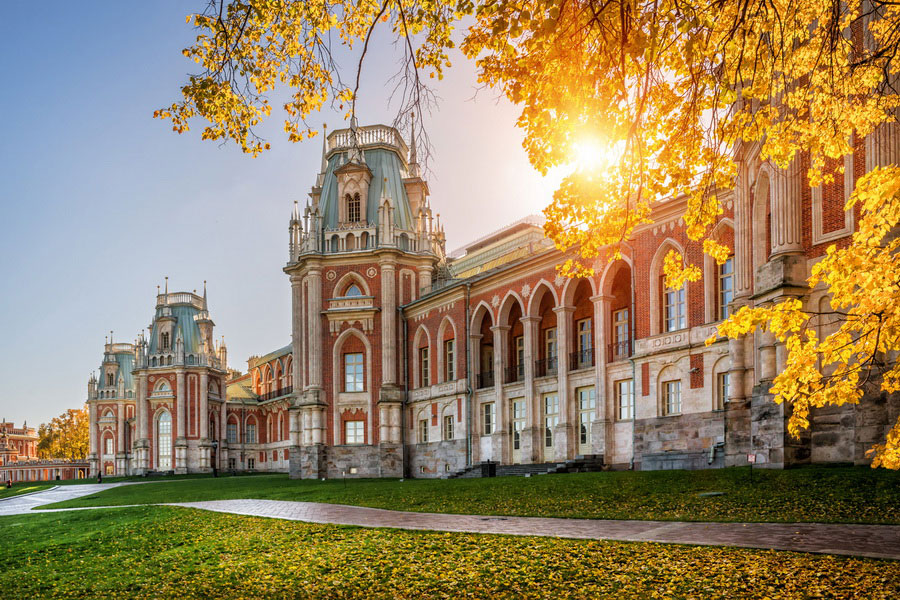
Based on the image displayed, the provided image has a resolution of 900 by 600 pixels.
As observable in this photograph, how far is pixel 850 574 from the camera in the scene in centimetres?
782

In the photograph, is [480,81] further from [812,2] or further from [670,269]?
[812,2]

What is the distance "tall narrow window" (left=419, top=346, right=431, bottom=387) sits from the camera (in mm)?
44062

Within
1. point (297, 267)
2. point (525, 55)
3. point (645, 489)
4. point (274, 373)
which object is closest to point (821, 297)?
point (645, 489)

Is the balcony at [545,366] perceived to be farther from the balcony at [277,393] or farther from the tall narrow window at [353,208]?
the balcony at [277,393]

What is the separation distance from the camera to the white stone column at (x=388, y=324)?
4434 centimetres

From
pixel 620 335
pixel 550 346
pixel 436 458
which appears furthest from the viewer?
pixel 436 458

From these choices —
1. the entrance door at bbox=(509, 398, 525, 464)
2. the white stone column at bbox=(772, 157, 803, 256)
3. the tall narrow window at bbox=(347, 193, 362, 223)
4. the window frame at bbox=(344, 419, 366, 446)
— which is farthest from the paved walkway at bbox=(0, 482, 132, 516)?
the white stone column at bbox=(772, 157, 803, 256)

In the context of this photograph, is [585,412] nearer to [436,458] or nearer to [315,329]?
[436,458]

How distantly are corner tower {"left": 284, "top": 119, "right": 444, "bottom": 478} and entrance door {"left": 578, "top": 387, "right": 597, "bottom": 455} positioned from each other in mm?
13905

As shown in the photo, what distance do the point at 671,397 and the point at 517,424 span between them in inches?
401

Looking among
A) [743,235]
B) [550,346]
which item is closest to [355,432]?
[550,346]

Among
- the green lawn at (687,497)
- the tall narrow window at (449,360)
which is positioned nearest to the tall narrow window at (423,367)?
the tall narrow window at (449,360)

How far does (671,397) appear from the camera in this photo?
27781 mm

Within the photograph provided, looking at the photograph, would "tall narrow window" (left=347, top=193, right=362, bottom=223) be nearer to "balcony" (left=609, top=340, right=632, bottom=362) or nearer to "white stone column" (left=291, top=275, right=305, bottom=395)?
"white stone column" (left=291, top=275, right=305, bottom=395)
